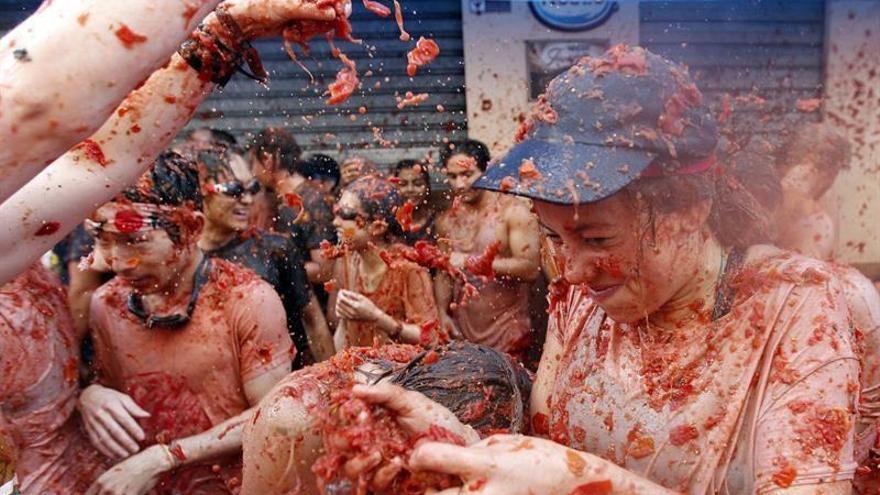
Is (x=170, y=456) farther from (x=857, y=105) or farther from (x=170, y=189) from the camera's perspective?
(x=857, y=105)

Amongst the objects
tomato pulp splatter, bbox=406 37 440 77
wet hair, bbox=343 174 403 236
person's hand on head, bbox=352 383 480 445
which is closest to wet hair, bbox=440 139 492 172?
wet hair, bbox=343 174 403 236

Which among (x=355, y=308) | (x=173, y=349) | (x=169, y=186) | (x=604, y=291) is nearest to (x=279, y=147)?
(x=355, y=308)

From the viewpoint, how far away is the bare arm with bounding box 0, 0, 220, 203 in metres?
1.58

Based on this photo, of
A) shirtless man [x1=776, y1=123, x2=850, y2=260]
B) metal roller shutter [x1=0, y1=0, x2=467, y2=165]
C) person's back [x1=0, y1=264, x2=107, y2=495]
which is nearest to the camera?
person's back [x1=0, y1=264, x2=107, y2=495]

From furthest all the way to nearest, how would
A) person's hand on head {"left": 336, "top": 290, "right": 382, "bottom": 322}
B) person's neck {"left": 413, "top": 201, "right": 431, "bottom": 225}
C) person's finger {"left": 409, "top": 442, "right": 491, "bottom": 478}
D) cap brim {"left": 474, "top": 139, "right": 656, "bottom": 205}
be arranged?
person's neck {"left": 413, "top": 201, "right": 431, "bottom": 225} < person's hand on head {"left": 336, "top": 290, "right": 382, "bottom": 322} < cap brim {"left": 474, "top": 139, "right": 656, "bottom": 205} < person's finger {"left": 409, "top": 442, "right": 491, "bottom": 478}

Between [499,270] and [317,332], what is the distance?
1.25 meters

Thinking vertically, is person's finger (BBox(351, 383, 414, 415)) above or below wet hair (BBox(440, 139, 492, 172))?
above

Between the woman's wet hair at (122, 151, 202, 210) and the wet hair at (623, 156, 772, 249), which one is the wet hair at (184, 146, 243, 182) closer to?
the woman's wet hair at (122, 151, 202, 210)

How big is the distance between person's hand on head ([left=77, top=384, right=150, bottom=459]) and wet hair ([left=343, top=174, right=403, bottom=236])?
6.37ft

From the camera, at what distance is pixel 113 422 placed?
3.70m

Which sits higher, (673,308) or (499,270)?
(673,308)

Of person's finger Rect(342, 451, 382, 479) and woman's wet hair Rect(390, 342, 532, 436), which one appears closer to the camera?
person's finger Rect(342, 451, 382, 479)

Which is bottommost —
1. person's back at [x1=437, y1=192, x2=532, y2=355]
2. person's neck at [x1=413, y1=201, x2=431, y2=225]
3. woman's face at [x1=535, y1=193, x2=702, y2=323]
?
person's back at [x1=437, y1=192, x2=532, y2=355]

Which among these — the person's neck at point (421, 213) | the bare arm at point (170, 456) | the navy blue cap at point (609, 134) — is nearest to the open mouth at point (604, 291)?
the navy blue cap at point (609, 134)
